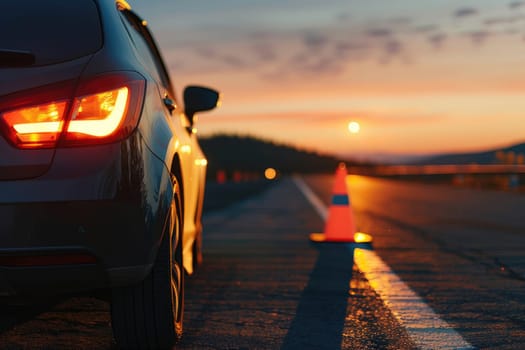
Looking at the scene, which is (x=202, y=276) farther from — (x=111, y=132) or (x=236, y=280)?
(x=111, y=132)

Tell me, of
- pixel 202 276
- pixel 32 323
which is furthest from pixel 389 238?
pixel 32 323

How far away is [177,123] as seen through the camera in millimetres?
5094

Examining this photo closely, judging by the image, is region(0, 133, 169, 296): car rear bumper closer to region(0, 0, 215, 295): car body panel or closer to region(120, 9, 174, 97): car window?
region(0, 0, 215, 295): car body panel

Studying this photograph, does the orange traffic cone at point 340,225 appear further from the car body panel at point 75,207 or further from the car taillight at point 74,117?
the car taillight at point 74,117

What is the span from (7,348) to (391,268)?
4.01m

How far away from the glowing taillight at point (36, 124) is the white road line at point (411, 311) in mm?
2252

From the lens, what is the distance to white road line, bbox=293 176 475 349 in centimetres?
455

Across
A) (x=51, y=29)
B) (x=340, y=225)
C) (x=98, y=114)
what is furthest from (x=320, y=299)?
(x=340, y=225)

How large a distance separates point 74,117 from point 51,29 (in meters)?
0.48

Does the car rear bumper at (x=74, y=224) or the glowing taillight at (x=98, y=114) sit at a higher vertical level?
the glowing taillight at (x=98, y=114)

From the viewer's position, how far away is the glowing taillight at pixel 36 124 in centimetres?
333

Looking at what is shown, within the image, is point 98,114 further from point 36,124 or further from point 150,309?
point 150,309

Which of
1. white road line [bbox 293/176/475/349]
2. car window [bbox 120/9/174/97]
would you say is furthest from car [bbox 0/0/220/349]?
white road line [bbox 293/176/475/349]

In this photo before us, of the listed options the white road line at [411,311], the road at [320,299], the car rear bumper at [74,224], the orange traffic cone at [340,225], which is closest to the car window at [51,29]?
the car rear bumper at [74,224]
